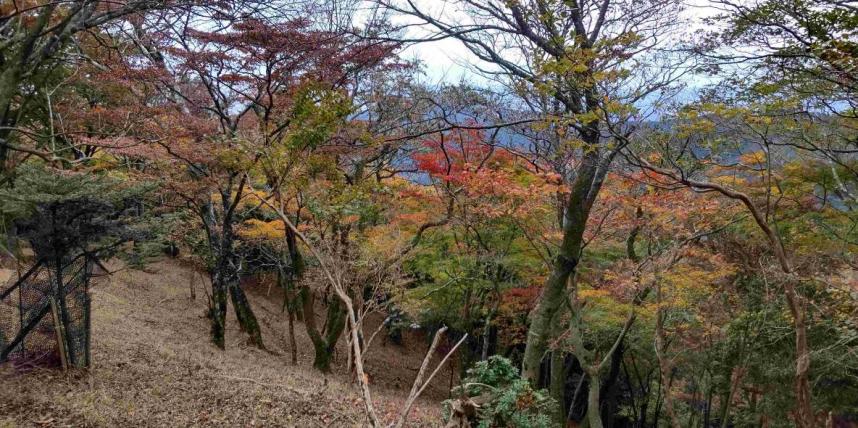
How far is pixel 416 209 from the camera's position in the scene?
14508mm

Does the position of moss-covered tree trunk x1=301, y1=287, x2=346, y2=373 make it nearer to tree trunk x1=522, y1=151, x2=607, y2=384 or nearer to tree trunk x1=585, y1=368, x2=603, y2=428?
tree trunk x1=585, y1=368, x2=603, y2=428

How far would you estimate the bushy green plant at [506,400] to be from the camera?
6.55m

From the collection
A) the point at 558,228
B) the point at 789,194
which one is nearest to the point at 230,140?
the point at 558,228

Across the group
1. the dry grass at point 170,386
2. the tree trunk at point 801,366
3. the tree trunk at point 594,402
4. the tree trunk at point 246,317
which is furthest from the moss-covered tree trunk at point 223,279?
the tree trunk at point 801,366

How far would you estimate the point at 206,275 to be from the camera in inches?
936

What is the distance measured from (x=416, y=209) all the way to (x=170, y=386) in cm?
789

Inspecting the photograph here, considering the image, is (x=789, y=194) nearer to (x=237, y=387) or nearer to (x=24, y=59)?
(x=237, y=387)

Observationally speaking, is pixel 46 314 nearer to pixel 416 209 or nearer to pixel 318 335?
pixel 318 335

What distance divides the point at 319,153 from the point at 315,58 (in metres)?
1.73

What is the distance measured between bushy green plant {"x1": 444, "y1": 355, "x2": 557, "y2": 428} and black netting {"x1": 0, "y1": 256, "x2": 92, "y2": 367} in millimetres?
5210

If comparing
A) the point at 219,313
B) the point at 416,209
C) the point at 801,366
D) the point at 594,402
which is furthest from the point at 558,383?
the point at 219,313

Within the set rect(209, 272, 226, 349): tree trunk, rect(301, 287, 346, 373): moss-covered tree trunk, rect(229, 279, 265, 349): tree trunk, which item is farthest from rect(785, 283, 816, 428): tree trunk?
rect(229, 279, 265, 349): tree trunk

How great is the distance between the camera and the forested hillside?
20.3ft

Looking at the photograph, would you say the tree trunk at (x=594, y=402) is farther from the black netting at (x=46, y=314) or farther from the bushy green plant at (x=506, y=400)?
the black netting at (x=46, y=314)
